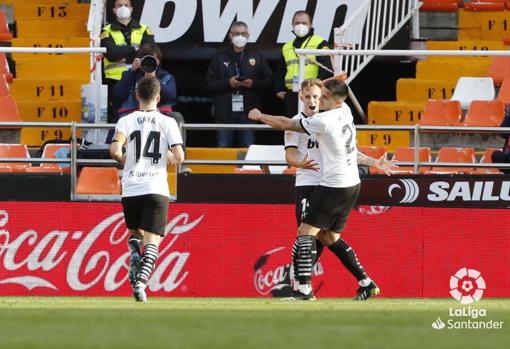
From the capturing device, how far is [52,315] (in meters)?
11.6

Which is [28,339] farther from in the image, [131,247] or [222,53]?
[222,53]

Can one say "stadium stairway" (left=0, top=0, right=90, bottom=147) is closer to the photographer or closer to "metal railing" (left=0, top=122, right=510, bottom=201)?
the photographer

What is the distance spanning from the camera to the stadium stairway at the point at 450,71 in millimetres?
20500

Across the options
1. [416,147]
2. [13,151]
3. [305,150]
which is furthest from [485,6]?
[305,150]

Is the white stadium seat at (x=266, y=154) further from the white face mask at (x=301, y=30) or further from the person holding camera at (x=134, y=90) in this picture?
the white face mask at (x=301, y=30)

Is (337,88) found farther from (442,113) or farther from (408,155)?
(442,113)

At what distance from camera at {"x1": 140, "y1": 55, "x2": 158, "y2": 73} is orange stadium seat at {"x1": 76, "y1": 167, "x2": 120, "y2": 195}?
4.35 feet

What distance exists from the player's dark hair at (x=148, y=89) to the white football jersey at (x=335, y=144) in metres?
1.34

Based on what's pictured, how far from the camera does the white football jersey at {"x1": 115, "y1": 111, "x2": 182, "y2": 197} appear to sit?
1395 cm

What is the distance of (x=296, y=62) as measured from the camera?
2017 centimetres

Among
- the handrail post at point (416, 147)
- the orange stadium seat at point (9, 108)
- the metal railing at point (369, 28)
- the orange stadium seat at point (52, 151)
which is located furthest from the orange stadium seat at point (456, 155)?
the orange stadium seat at point (9, 108)

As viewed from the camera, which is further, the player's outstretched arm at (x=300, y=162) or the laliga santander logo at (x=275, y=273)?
the laliga santander logo at (x=275, y=273)

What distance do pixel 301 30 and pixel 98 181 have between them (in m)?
3.58

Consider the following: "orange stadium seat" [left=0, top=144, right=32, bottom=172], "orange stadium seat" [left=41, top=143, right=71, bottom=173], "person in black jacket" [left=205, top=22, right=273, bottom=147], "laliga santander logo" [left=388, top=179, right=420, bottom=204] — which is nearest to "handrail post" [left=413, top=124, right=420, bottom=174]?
"laliga santander logo" [left=388, top=179, right=420, bottom=204]
